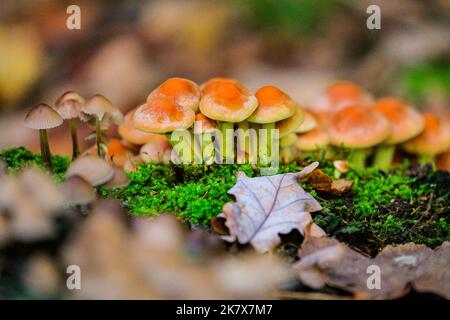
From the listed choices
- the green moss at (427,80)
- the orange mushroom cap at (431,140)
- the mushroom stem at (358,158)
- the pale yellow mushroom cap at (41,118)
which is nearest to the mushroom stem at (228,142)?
the pale yellow mushroom cap at (41,118)

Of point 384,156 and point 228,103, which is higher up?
point 228,103

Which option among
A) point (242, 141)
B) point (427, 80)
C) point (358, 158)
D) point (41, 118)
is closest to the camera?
point (41, 118)

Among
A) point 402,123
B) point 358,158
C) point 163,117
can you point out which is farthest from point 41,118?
point 402,123

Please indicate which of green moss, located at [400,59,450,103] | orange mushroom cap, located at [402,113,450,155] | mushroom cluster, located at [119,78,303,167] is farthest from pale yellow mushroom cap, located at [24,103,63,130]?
green moss, located at [400,59,450,103]

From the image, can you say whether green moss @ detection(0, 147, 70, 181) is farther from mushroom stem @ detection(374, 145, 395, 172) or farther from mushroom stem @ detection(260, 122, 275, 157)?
mushroom stem @ detection(374, 145, 395, 172)

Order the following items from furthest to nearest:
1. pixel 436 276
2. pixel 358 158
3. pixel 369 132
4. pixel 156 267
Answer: pixel 358 158, pixel 369 132, pixel 436 276, pixel 156 267

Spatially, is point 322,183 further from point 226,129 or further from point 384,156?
point 384,156

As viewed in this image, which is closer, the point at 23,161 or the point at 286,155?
the point at 23,161

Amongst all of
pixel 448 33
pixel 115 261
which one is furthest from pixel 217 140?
pixel 448 33
